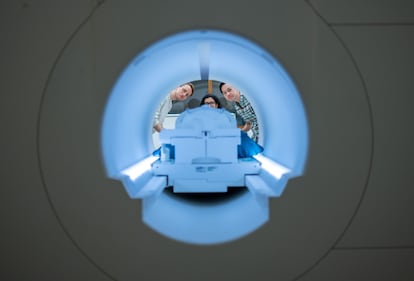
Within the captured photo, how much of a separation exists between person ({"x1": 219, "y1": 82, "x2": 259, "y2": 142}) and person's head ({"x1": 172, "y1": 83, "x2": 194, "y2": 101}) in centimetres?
53

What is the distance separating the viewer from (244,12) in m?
0.85

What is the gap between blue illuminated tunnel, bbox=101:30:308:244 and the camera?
91 cm

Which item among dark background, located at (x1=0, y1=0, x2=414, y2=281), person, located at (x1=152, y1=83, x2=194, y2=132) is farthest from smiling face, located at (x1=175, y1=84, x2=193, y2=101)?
dark background, located at (x1=0, y1=0, x2=414, y2=281)

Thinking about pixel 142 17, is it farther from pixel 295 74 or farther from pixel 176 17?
pixel 295 74

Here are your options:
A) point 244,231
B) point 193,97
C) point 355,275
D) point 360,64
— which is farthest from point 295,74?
point 193,97

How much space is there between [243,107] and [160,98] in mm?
3177

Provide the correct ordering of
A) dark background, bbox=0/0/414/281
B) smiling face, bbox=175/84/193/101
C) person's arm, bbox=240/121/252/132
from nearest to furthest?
dark background, bbox=0/0/414/281 < person's arm, bbox=240/121/252/132 < smiling face, bbox=175/84/193/101

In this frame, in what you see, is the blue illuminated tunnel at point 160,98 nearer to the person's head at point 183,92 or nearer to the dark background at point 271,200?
the dark background at point 271,200

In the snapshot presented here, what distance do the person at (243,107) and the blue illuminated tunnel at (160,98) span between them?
227cm

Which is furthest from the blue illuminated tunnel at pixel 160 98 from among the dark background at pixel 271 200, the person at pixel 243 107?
the person at pixel 243 107

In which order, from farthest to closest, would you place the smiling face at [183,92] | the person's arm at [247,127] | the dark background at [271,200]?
the smiling face at [183,92] < the person's arm at [247,127] < the dark background at [271,200]

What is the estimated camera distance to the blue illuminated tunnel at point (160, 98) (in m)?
0.91

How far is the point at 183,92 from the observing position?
4473 mm

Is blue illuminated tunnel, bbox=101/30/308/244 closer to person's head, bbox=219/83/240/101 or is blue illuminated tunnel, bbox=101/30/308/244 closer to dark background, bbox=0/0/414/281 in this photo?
dark background, bbox=0/0/414/281
